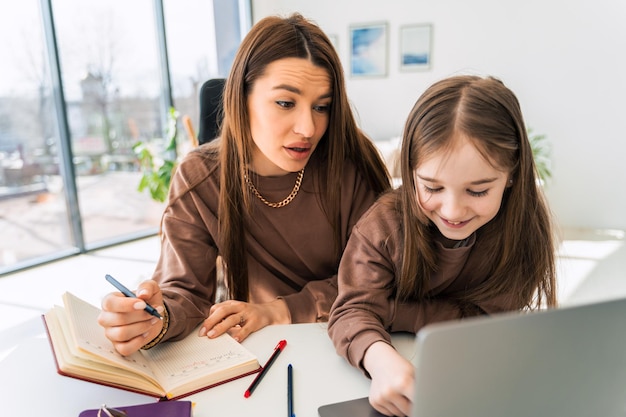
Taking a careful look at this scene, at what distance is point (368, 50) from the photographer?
4.69 meters

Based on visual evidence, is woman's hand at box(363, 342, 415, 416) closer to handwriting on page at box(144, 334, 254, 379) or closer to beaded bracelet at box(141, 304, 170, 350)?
handwriting on page at box(144, 334, 254, 379)

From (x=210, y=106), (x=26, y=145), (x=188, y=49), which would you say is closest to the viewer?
(x=210, y=106)

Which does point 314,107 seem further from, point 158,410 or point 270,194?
point 158,410

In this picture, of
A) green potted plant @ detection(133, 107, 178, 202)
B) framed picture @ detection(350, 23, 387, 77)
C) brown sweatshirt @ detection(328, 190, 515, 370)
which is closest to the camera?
brown sweatshirt @ detection(328, 190, 515, 370)

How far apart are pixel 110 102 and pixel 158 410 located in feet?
11.8

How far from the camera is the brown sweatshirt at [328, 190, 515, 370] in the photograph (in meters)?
0.86

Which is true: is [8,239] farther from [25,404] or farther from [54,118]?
[25,404]

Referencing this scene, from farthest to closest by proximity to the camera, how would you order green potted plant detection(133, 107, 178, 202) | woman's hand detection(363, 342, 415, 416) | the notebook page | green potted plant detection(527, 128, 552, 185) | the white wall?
green potted plant detection(527, 128, 552, 185), the white wall, green potted plant detection(133, 107, 178, 202), the notebook page, woman's hand detection(363, 342, 415, 416)

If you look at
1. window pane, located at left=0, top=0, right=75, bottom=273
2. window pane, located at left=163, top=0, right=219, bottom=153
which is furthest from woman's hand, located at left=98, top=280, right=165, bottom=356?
window pane, located at left=163, top=0, right=219, bottom=153

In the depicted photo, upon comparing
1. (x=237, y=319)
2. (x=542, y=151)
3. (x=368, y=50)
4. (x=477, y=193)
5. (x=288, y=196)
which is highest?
(x=368, y=50)

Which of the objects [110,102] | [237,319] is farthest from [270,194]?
[110,102]

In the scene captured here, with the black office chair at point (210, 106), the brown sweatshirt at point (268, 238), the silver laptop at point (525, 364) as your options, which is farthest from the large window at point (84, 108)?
the silver laptop at point (525, 364)

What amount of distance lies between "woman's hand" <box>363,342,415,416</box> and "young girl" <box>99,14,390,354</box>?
30 centimetres

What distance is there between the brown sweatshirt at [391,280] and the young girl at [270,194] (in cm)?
20
